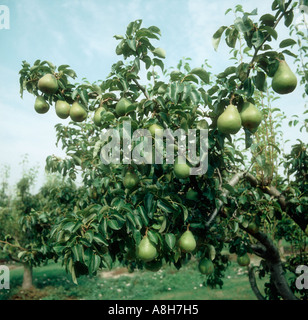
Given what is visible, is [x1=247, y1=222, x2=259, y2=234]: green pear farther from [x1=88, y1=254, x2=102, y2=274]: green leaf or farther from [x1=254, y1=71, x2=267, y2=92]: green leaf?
[x1=88, y1=254, x2=102, y2=274]: green leaf

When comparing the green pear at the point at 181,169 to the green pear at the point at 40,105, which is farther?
the green pear at the point at 40,105

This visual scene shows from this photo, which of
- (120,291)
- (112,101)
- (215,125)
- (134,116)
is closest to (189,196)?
(215,125)

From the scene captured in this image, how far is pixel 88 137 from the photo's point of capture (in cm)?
460

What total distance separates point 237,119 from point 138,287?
8.76m

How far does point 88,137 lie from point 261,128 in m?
2.67

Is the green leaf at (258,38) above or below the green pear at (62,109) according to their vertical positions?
above

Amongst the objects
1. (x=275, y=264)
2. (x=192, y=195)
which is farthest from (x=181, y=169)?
(x=275, y=264)

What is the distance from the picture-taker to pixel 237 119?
1561 millimetres

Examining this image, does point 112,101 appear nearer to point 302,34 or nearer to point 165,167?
point 165,167

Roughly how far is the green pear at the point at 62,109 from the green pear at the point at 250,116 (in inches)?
46.7

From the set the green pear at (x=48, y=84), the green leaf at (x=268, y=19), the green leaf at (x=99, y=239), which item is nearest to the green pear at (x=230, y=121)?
the green leaf at (x=268, y=19)

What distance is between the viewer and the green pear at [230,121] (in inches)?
61.2

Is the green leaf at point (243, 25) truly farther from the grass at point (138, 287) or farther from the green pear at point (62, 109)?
the grass at point (138, 287)

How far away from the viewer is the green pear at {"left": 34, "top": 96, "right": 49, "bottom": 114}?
6.79ft
